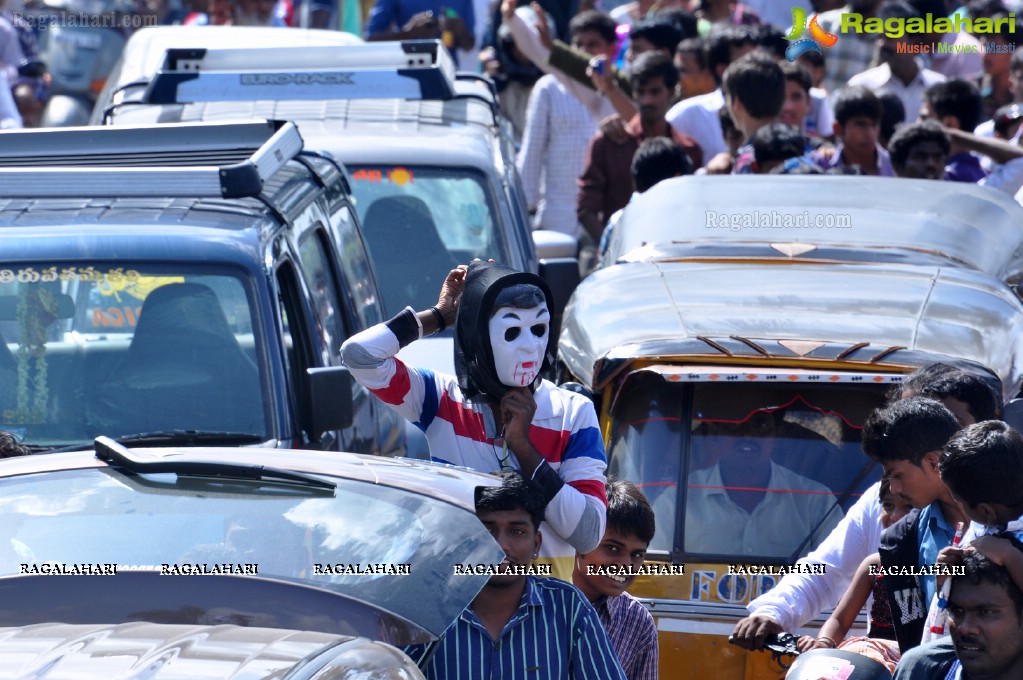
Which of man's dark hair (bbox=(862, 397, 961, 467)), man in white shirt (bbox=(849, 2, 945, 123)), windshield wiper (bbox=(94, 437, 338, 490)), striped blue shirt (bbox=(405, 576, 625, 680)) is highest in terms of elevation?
windshield wiper (bbox=(94, 437, 338, 490))

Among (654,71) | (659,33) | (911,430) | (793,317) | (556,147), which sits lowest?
(556,147)

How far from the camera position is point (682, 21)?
A: 40.9 ft

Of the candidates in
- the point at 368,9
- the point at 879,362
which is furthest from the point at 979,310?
the point at 368,9

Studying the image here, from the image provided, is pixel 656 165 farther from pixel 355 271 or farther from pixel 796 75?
pixel 355 271

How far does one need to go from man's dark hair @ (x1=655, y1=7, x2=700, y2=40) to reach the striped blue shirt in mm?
9287

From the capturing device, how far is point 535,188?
11125 millimetres

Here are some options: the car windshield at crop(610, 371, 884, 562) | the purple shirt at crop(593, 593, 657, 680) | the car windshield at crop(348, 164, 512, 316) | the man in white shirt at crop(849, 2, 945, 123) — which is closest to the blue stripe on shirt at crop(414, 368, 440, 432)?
the purple shirt at crop(593, 593, 657, 680)

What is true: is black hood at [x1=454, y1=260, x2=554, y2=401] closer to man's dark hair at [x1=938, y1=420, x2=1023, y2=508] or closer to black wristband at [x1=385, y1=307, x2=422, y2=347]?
black wristband at [x1=385, y1=307, x2=422, y2=347]

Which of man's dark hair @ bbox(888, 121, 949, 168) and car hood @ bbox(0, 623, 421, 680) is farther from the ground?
car hood @ bbox(0, 623, 421, 680)

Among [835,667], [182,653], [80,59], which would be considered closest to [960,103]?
[835,667]

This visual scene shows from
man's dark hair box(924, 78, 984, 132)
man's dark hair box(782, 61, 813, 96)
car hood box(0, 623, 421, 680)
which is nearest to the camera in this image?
car hood box(0, 623, 421, 680)

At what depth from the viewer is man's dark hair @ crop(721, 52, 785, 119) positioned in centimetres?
875

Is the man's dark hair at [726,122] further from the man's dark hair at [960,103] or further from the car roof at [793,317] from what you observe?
the car roof at [793,317]

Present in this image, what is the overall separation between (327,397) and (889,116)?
6139 millimetres
